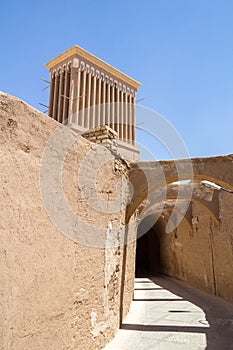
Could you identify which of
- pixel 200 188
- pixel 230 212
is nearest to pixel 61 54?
pixel 200 188

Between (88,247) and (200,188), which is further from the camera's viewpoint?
(200,188)

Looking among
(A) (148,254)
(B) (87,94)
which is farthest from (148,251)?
(B) (87,94)

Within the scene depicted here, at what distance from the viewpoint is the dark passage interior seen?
45.8 ft

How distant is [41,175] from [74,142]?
2.55 feet

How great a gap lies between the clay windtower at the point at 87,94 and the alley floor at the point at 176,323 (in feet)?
22.6

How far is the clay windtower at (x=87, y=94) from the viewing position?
43.7ft

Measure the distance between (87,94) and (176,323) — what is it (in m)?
11.3

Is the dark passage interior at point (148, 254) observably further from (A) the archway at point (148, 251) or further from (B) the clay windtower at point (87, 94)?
(B) the clay windtower at point (87, 94)

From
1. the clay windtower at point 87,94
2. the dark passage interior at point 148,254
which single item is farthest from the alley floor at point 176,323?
the clay windtower at point 87,94

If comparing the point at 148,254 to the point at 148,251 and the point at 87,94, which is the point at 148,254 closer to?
the point at 148,251

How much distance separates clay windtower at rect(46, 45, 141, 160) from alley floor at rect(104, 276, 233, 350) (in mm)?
6879

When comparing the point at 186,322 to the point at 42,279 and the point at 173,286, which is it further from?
the point at 173,286

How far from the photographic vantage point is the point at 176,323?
5047 mm

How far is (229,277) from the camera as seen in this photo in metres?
7.05
